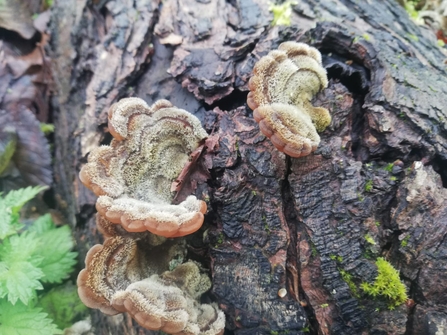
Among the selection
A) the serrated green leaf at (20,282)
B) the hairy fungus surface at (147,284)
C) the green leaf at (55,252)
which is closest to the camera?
the hairy fungus surface at (147,284)

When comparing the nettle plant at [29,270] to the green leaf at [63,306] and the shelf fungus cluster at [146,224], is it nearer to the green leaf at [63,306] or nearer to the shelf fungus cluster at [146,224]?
the green leaf at [63,306]

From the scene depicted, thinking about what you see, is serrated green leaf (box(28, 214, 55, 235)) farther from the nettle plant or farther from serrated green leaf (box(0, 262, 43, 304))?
serrated green leaf (box(0, 262, 43, 304))

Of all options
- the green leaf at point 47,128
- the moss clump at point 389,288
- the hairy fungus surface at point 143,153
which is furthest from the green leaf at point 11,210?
the moss clump at point 389,288

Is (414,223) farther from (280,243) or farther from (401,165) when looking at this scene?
(280,243)

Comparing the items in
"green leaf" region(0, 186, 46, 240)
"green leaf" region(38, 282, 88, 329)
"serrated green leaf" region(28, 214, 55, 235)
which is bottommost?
"green leaf" region(38, 282, 88, 329)

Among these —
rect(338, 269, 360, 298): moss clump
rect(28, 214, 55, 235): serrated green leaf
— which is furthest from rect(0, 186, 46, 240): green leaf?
rect(338, 269, 360, 298): moss clump

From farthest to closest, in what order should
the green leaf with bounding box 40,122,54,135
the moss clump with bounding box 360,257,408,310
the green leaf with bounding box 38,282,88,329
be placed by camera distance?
the green leaf with bounding box 40,122,54,135, the green leaf with bounding box 38,282,88,329, the moss clump with bounding box 360,257,408,310
